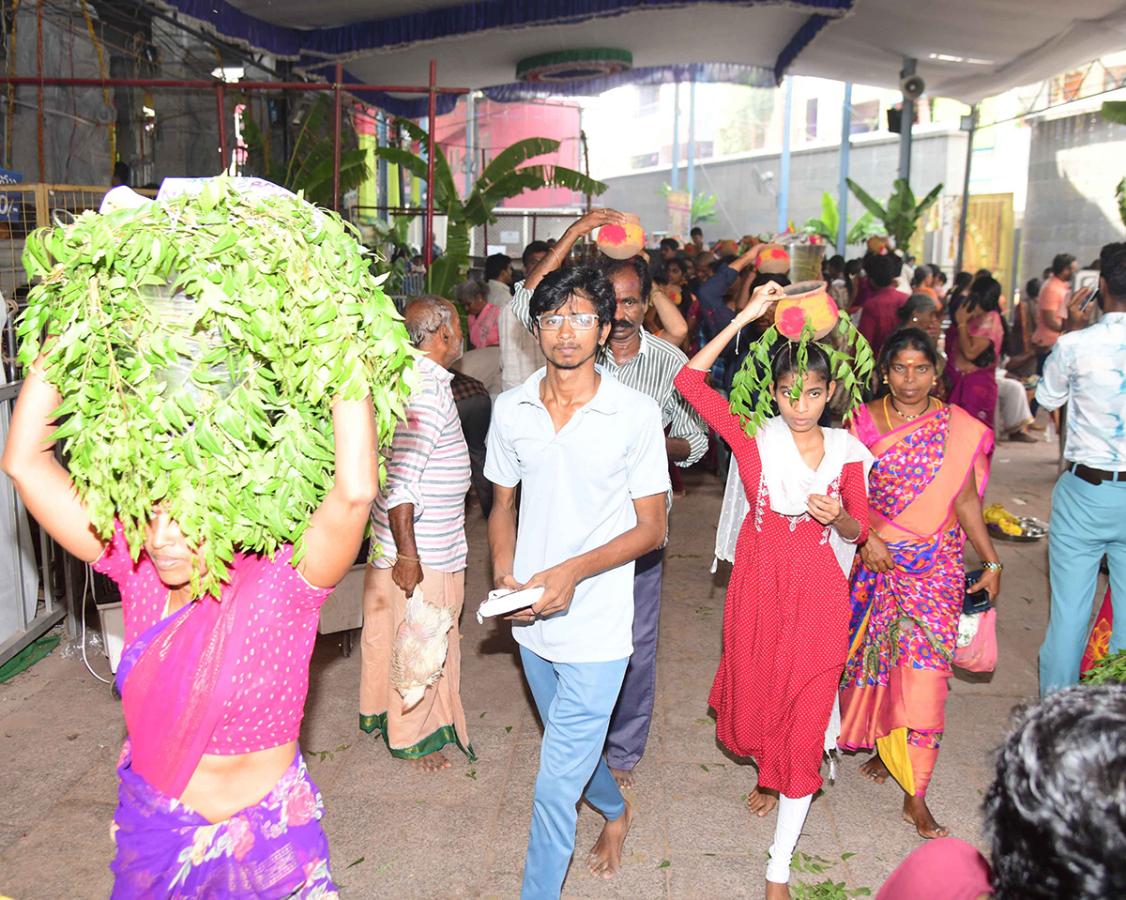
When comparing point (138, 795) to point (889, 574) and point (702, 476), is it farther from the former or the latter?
point (702, 476)

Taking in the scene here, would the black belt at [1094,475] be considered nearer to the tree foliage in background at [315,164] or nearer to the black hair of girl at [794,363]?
the black hair of girl at [794,363]

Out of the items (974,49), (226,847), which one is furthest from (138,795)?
(974,49)

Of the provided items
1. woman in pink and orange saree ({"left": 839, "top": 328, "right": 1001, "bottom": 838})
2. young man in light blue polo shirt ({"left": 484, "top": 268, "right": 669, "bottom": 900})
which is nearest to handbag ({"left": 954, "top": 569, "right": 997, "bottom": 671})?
woman in pink and orange saree ({"left": 839, "top": 328, "right": 1001, "bottom": 838})

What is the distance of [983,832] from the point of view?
143cm

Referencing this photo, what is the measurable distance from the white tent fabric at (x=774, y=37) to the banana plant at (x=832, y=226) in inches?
345

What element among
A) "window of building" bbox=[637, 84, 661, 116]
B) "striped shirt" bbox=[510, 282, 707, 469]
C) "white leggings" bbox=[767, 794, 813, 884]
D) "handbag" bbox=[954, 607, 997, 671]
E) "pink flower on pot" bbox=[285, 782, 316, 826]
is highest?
"window of building" bbox=[637, 84, 661, 116]

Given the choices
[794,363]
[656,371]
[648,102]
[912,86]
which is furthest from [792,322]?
[648,102]

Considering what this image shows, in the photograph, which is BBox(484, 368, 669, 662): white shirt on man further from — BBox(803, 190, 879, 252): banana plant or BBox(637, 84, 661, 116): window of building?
BBox(637, 84, 661, 116): window of building

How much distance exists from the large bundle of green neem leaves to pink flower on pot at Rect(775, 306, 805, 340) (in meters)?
1.96

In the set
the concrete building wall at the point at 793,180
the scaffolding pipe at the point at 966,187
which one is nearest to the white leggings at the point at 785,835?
the scaffolding pipe at the point at 966,187

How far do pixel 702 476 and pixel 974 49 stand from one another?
8879 millimetres

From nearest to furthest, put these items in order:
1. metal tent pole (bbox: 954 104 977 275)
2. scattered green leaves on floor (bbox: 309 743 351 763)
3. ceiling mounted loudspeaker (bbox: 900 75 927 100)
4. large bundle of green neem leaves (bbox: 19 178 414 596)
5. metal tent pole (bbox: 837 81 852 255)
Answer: large bundle of green neem leaves (bbox: 19 178 414 596) < scattered green leaves on floor (bbox: 309 743 351 763) < ceiling mounted loudspeaker (bbox: 900 75 927 100) < metal tent pole (bbox: 954 104 977 275) < metal tent pole (bbox: 837 81 852 255)

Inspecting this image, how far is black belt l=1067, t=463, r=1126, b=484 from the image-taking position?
4.41m

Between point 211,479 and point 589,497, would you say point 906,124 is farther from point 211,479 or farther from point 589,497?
point 211,479
